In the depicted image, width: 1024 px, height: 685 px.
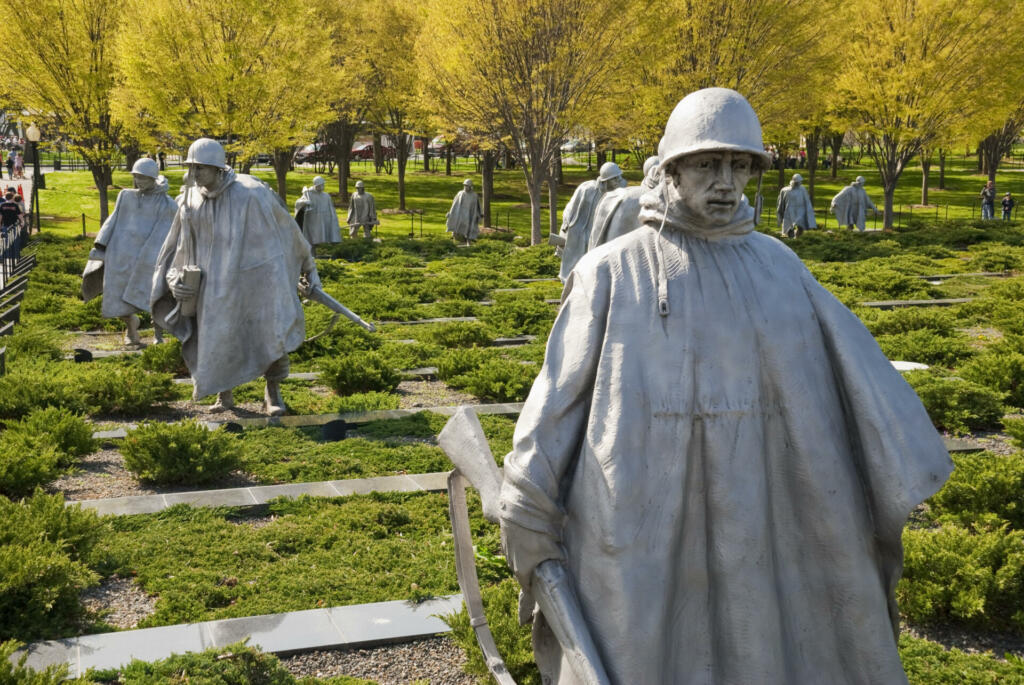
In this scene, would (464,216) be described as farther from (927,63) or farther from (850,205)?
(927,63)

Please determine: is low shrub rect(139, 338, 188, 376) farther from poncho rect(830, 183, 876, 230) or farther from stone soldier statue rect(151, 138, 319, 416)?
poncho rect(830, 183, 876, 230)

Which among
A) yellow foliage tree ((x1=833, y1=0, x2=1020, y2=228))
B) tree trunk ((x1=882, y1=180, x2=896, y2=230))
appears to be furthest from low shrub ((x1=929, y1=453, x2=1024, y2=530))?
tree trunk ((x1=882, y1=180, x2=896, y2=230))

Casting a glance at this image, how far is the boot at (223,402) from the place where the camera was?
1098cm

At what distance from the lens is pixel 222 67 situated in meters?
27.3

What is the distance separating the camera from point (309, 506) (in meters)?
7.93

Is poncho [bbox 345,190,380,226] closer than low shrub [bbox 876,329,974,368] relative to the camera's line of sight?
No

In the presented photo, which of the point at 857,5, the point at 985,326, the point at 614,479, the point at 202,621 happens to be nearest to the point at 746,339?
the point at 614,479

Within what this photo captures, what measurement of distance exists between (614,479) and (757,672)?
2.15 ft

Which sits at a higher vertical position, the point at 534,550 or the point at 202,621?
the point at 534,550

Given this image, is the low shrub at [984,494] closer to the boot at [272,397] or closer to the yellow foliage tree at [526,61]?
the boot at [272,397]

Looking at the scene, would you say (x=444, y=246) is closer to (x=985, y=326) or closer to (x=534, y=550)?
(x=985, y=326)

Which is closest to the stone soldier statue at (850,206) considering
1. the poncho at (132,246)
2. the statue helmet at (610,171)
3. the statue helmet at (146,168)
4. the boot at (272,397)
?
the statue helmet at (610,171)

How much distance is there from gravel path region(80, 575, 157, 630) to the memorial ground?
0.05 ft

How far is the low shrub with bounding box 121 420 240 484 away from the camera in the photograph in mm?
8453
